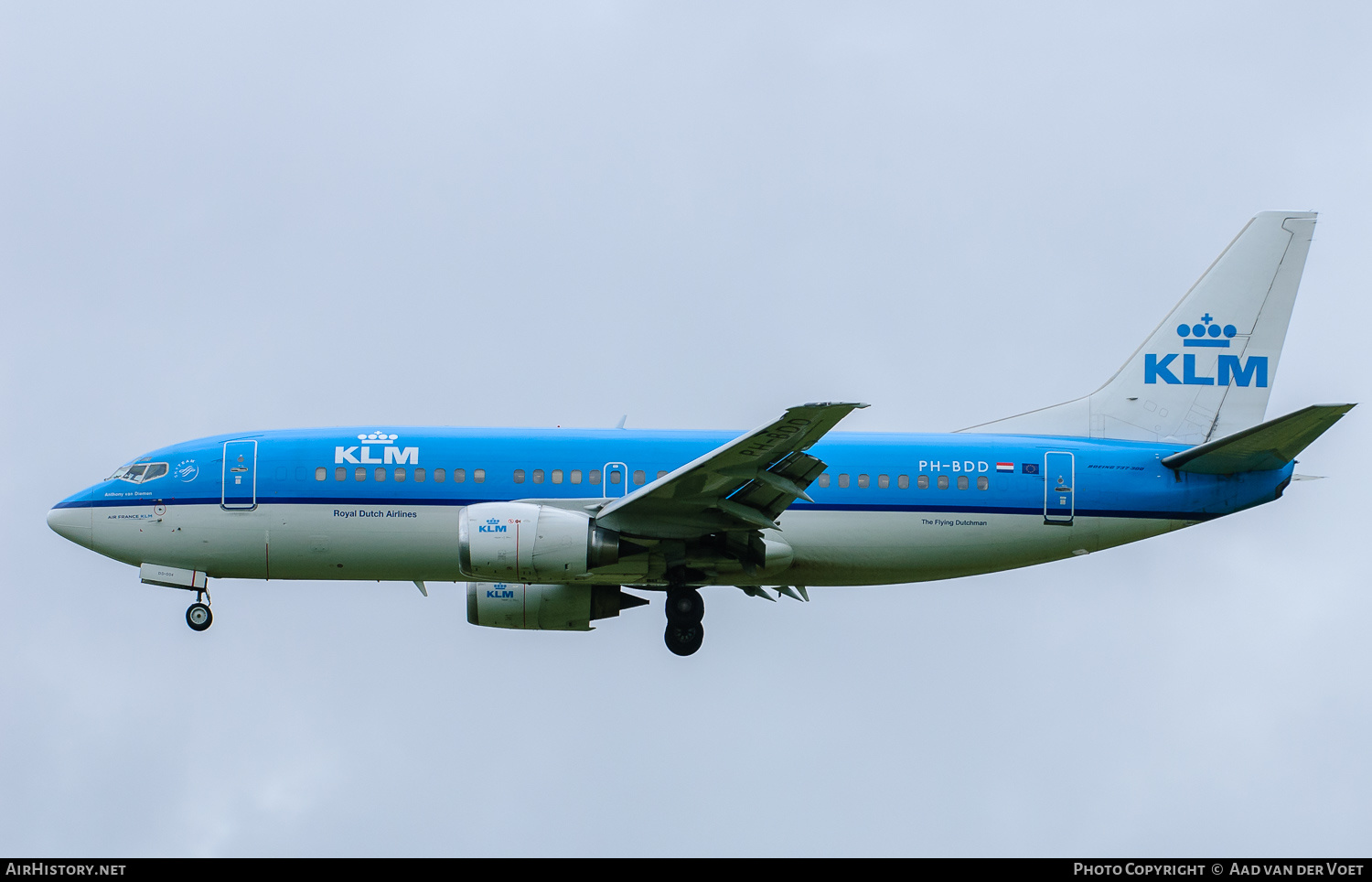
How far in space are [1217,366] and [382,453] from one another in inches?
639

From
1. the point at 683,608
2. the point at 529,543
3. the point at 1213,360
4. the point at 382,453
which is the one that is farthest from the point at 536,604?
the point at 1213,360

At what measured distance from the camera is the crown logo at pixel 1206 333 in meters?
30.6

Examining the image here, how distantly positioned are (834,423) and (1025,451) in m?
5.96

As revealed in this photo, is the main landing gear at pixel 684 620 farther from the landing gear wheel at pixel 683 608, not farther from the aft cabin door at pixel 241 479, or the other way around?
the aft cabin door at pixel 241 479

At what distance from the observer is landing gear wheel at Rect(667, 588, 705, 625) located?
27.7m

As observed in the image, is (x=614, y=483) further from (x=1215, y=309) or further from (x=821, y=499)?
(x=1215, y=309)

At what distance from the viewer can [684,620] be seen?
27.8m

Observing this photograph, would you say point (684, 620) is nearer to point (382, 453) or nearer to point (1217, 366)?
point (382, 453)

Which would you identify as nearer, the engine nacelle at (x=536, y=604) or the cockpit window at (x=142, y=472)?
the cockpit window at (x=142, y=472)

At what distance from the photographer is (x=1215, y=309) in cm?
3084

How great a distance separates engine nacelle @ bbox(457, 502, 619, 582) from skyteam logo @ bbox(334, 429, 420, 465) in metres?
2.15

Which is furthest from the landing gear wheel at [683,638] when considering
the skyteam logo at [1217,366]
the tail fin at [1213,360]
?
the skyteam logo at [1217,366]

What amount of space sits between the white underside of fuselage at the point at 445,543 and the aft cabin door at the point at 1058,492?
18 centimetres

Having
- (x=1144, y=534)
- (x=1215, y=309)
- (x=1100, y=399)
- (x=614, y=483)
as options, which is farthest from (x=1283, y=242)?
(x=614, y=483)
